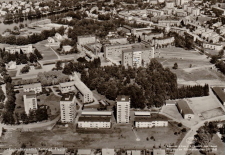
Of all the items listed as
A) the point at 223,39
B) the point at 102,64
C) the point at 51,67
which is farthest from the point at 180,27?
the point at 51,67

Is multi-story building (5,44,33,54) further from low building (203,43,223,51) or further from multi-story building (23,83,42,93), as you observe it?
low building (203,43,223,51)

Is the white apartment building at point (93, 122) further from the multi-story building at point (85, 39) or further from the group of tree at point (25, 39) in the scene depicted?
the group of tree at point (25, 39)

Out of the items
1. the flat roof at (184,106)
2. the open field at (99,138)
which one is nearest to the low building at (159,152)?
the open field at (99,138)

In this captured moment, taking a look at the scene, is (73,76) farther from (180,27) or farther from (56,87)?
(180,27)

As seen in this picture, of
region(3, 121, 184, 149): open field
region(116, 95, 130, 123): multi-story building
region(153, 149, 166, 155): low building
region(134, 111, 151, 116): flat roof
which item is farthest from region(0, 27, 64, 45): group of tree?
region(153, 149, 166, 155): low building

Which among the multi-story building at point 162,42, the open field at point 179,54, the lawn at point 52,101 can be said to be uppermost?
the multi-story building at point 162,42

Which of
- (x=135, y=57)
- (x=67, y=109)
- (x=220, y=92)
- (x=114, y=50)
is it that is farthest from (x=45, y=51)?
(x=220, y=92)
